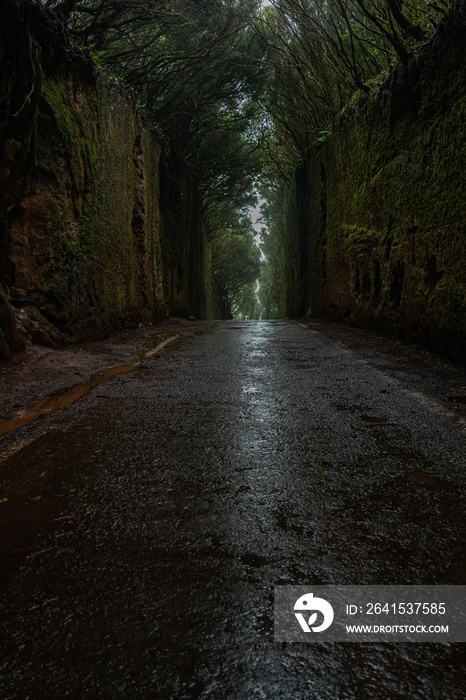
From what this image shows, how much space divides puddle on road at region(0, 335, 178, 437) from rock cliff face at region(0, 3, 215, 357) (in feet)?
3.49

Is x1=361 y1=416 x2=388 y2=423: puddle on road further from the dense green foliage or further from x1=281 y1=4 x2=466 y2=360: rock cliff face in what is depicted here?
the dense green foliage

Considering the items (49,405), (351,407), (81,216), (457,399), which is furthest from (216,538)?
(81,216)

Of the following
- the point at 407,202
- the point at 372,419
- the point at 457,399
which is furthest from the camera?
the point at 407,202

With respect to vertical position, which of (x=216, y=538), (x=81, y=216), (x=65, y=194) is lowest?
(x=216, y=538)

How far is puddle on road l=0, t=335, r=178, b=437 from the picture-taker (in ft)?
9.73

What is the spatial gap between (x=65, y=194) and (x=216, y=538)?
577 centimetres

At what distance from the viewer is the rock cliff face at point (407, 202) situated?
4.57m

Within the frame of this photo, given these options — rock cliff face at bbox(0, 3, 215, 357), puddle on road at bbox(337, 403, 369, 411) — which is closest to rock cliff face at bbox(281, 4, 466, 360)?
puddle on road at bbox(337, 403, 369, 411)

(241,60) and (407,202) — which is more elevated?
(241,60)

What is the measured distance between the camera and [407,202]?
590 cm

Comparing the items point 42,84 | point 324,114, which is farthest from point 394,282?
point 324,114

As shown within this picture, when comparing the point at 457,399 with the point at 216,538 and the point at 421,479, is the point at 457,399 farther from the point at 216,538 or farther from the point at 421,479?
the point at 216,538

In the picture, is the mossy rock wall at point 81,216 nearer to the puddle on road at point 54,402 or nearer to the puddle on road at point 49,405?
the puddle on road at point 54,402

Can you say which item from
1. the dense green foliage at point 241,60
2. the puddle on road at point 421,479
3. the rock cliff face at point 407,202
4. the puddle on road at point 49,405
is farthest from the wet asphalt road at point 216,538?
the dense green foliage at point 241,60
